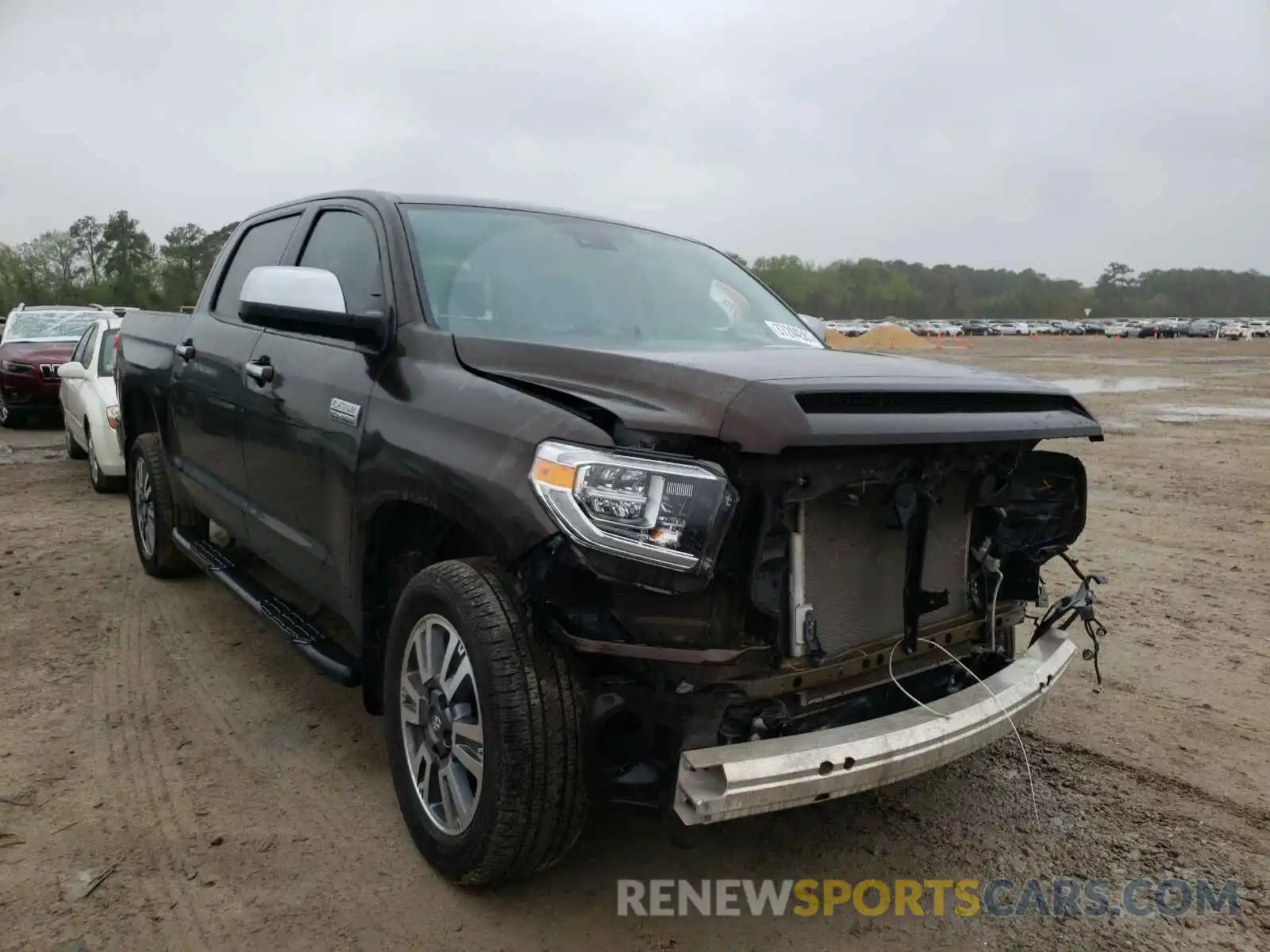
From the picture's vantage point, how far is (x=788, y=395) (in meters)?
2.10

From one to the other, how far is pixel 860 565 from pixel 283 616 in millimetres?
2246

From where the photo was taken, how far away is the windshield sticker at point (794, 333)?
3.65 metres

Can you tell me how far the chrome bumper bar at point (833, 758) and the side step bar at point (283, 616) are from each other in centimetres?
140

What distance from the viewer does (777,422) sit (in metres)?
2.05

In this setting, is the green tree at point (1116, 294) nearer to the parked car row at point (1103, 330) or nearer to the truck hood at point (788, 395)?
the parked car row at point (1103, 330)

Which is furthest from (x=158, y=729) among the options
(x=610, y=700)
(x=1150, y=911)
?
(x=1150, y=911)

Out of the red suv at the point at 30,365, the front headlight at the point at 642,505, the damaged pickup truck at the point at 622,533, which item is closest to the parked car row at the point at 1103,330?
the red suv at the point at 30,365

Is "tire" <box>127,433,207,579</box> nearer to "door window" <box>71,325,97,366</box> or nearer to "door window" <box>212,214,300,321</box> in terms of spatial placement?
"door window" <box>212,214,300,321</box>

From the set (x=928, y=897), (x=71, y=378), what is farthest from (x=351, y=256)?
(x=71, y=378)

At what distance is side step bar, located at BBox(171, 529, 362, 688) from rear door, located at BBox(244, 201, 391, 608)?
0.14 meters

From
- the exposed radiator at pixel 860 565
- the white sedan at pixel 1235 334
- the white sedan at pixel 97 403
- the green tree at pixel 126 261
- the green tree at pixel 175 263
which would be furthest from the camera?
the white sedan at pixel 1235 334

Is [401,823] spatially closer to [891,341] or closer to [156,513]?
[156,513]

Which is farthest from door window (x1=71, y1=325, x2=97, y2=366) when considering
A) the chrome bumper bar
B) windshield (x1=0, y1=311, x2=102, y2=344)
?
the chrome bumper bar

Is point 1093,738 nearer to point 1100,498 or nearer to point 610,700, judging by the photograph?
point 610,700
